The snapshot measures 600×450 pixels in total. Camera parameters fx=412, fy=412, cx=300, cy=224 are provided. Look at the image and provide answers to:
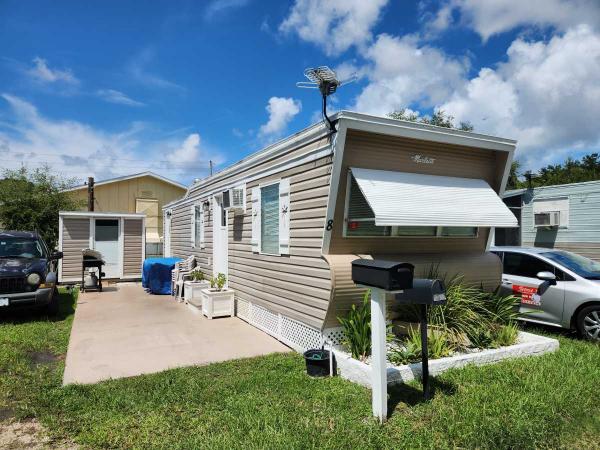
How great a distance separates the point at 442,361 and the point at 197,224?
8028mm

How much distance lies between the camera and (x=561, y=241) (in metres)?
13.6

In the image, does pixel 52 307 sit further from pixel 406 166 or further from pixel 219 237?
pixel 406 166

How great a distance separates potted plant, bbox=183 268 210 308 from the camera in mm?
9359

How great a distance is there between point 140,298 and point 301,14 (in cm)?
774

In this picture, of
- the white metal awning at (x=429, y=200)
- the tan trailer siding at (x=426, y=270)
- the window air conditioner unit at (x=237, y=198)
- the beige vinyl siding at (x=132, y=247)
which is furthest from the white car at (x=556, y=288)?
the beige vinyl siding at (x=132, y=247)

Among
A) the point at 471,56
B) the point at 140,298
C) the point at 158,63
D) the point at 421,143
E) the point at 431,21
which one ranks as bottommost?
the point at 140,298

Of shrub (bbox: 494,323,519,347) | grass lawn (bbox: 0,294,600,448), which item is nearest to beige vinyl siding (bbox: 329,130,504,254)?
shrub (bbox: 494,323,519,347)

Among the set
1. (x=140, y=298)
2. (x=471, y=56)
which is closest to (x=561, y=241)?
(x=471, y=56)

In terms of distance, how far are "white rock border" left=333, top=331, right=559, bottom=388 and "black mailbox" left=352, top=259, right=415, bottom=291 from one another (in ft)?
4.15

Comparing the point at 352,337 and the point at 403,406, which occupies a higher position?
the point at 352,337

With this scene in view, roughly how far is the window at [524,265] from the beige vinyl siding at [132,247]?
11154 mm

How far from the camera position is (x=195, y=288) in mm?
9578

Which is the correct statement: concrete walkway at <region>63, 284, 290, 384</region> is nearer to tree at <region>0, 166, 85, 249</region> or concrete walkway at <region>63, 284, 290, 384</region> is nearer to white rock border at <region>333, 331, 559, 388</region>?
white rock border at <region>333, 331, 559, 388</region>

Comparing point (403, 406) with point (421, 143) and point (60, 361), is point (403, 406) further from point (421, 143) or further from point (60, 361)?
point (60, 361)
